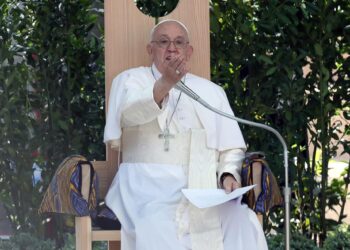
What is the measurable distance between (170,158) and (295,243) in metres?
1.34

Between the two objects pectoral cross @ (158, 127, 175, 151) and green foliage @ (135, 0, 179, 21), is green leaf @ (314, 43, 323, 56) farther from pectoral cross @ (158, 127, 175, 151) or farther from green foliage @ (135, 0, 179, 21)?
pectoral cross @ (158, 127, 175, 151)

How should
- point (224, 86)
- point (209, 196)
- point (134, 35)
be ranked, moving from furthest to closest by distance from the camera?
point (224, 86), point (134, 35), point (209, 196)

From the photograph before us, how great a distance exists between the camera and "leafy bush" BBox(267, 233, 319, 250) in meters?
6.70

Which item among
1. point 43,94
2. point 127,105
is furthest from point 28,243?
point 127,105

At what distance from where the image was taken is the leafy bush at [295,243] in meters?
6.70

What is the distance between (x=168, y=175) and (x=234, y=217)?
433mm

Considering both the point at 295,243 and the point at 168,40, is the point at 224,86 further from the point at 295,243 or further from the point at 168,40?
the point at 168,40

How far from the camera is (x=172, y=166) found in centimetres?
567

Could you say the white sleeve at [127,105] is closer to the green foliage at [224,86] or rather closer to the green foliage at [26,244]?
the green foliage at [224,86]

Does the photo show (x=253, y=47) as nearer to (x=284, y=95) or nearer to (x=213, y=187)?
(x=284, y=95)

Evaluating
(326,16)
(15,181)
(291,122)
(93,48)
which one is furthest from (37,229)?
(326,16)

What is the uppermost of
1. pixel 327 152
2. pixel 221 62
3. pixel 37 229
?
pixel 221 62

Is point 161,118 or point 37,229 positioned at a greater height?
point 161,118

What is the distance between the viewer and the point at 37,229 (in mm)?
7047
